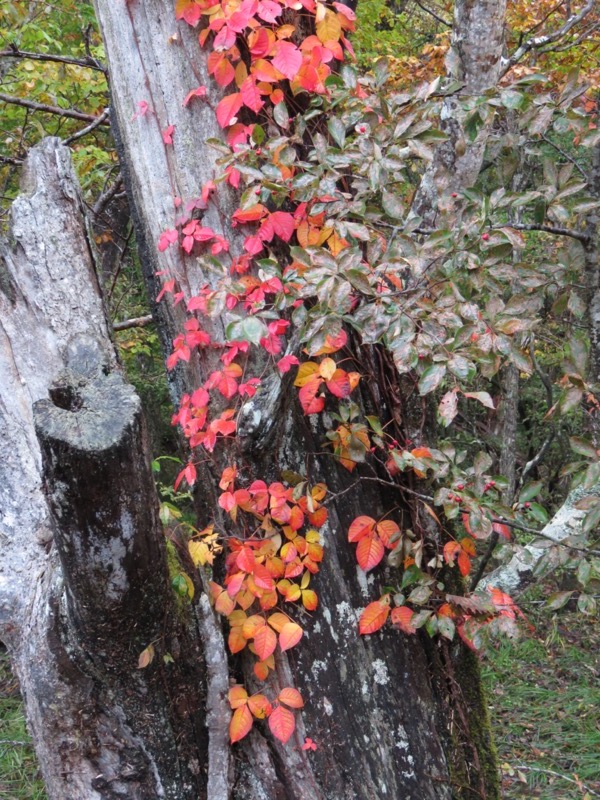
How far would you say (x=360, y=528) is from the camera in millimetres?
1973

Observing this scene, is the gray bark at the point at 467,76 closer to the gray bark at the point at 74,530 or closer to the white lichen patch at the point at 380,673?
the gray bark at the point at 74,530

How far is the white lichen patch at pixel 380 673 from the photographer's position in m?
1.96

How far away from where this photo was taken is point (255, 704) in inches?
73.9

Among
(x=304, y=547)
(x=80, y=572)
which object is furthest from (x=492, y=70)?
(x=80, y=572)

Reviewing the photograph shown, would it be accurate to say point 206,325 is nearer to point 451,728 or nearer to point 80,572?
point 80,572

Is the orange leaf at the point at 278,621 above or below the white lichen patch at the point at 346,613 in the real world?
above

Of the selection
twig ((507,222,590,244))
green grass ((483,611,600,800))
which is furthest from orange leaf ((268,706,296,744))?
green grass ((483,611,600,800))

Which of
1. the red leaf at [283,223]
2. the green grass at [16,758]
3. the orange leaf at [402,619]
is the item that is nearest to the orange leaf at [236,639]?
the orange leaf at [402,619]

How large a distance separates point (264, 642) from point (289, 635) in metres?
0.07

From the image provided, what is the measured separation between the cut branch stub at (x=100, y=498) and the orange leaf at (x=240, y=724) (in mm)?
491

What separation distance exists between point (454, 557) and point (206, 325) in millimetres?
1073

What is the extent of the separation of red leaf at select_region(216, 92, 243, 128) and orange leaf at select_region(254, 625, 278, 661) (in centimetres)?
147

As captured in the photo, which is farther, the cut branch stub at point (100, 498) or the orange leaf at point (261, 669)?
the orange leaf at point (261, 669)

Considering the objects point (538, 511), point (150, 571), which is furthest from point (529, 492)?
point (150, 571)
